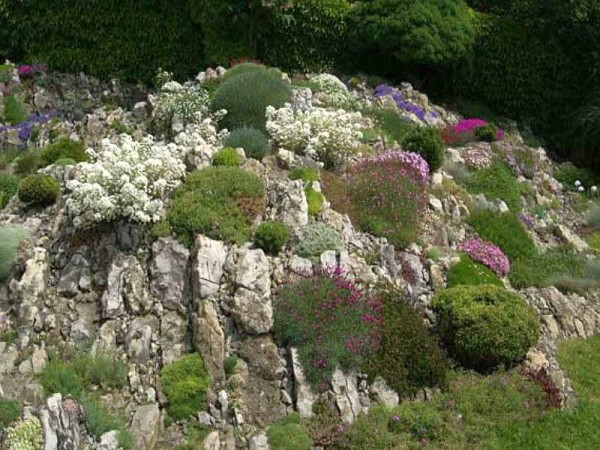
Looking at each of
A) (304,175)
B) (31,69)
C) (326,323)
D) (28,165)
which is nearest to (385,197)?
(304,175)

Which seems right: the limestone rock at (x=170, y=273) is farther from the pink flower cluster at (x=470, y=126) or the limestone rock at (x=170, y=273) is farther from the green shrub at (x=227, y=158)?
the pink flower cluster at (x=470, y=126)

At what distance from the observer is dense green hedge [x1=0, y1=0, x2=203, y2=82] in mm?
27688

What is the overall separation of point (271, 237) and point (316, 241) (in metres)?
0.91

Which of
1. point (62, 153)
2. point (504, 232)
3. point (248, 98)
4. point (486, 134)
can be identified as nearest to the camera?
point (504, 232)

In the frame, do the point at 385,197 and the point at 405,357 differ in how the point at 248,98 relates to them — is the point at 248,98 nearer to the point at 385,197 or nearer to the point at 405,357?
the point at 385,197

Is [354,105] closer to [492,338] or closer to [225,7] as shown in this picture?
[225,7]

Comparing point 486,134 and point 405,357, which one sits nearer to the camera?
point 405,357

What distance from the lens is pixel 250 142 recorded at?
15570 millimetres

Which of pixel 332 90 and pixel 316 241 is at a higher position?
pixel 316 241

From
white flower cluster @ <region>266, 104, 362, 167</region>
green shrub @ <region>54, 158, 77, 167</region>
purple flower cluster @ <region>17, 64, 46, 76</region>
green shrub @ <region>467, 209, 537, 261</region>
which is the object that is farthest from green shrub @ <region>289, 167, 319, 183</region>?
purple flower cluster @ <region>17, 64, 46, 76</region>

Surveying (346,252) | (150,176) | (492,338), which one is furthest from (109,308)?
(492,338)

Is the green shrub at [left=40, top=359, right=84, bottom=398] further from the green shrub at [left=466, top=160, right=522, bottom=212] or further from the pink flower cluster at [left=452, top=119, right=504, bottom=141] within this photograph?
the pink flower cluster at [left=452, top=119, right=504, bottom=141]

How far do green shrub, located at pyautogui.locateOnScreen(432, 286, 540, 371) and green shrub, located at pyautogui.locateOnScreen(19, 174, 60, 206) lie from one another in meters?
7.90

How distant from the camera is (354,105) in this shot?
20.8m
